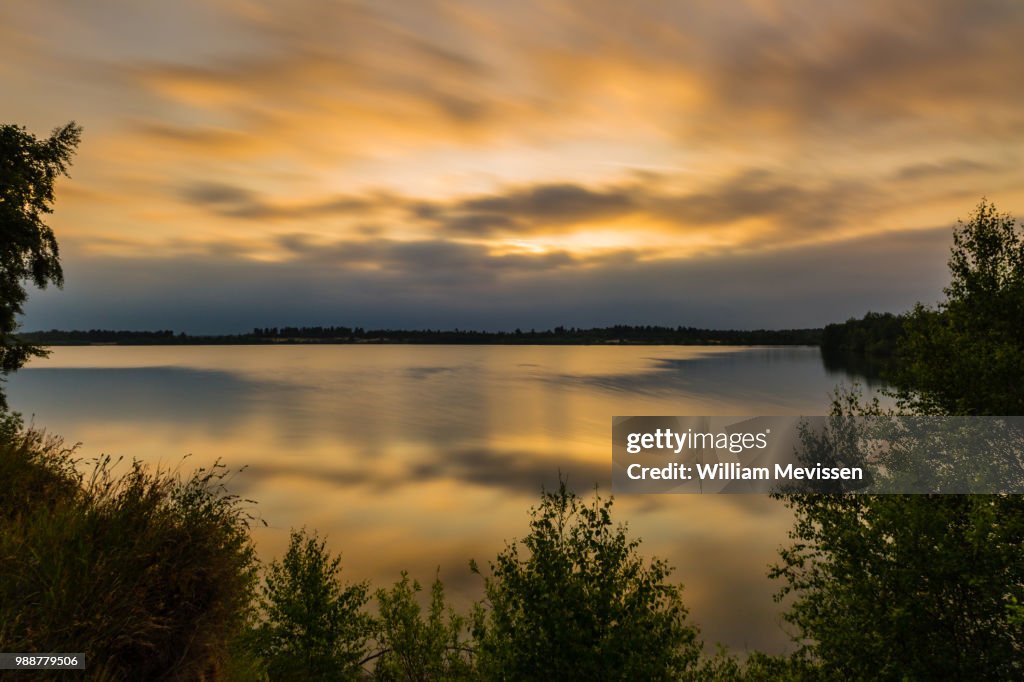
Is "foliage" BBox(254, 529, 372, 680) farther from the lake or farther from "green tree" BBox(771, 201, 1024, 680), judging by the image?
"green tree" BBox(771, 201, 1024, 680)

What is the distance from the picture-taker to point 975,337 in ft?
101

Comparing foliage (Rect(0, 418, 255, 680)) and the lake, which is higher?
foliage (Rect(0, 418, 255, 680))

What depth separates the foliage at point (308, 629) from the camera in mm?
27469

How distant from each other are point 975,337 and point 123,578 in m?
40.1

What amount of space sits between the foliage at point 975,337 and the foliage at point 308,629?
35922 mm

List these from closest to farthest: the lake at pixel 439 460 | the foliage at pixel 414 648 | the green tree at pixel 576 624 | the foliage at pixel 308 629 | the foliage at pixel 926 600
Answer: the foliage at pixel 926 600 → the green tree at pixel 576 624 → the foliage at pixel 308 629 → the foliage at pixel 414 648 → the lake at pixel 439 460

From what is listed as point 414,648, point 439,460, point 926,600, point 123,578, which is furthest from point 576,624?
point 439,460

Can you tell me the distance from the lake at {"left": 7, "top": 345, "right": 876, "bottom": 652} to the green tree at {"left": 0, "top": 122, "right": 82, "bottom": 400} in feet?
60.1

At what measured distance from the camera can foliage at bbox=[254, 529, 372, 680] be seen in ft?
90.1

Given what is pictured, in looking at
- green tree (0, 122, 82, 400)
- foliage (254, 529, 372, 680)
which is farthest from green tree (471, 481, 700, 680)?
green tree (0, 122, 82, 400)

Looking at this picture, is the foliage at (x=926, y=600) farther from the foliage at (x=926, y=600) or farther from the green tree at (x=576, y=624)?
the green tree at (x=576, y=624)

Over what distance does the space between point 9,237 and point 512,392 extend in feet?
499

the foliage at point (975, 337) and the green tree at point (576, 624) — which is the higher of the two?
the foliage at point (975, 337)

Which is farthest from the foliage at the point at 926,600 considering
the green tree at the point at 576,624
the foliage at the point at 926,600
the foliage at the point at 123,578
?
Result: the foliage at the point at 123,578
